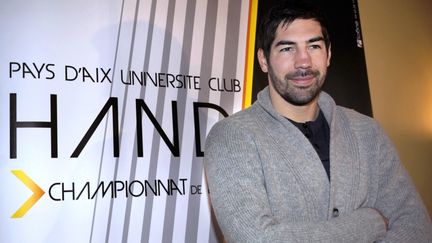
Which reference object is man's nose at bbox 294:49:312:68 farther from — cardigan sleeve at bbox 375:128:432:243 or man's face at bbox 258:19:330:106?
cardigan sleeve at bbox 375:128:432:243

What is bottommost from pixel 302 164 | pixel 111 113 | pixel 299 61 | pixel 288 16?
pixel 302 164

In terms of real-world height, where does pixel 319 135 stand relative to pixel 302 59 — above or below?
below

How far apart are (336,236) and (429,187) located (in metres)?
2.11

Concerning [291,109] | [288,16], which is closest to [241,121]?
[291,109]

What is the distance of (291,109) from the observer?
1.70m

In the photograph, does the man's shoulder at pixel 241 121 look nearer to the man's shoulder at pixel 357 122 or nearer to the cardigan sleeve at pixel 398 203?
the man's shoulder at pixel 357 122

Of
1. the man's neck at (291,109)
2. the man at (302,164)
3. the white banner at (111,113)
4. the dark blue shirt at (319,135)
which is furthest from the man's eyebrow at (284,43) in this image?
the white banner at (111,113)

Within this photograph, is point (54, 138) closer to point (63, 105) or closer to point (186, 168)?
point (63, 105)

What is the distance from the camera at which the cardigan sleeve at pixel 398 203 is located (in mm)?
1498

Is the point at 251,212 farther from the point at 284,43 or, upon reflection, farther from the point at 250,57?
the point at 250,57

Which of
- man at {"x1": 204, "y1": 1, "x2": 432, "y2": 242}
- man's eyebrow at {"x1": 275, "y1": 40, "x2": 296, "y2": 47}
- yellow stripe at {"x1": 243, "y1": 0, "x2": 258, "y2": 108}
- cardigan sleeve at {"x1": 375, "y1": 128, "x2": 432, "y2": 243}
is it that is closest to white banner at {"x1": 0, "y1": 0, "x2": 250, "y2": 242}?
yellow stripe at {"x1": 243, "y1": 0, "x2": 258, "y2": 108}

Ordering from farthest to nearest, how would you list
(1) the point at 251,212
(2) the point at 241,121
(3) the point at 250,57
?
(3) the point at 250,57, (2) the point at 241,121, (1) the point at 251,212

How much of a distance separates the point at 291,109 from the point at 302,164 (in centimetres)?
29

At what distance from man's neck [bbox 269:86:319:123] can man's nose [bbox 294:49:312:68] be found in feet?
0.52
